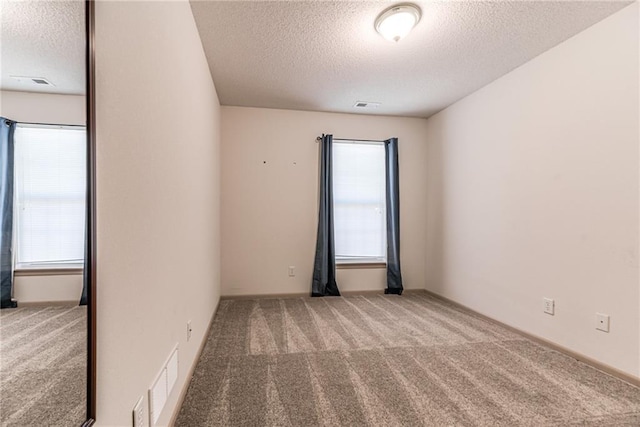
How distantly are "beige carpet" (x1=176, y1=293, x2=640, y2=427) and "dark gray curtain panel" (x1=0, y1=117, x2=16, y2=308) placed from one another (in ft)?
4.72

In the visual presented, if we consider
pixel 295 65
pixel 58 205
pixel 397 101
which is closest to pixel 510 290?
pixel 397 101

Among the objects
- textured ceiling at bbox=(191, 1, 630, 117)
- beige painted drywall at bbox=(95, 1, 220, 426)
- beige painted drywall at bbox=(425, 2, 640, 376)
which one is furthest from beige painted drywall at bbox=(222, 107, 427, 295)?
beige painted drywall at bbox=(95, 1, 220, 426)

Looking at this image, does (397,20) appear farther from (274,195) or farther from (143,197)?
(274,195)

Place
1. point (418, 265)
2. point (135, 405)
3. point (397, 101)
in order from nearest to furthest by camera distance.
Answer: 1. point (135, 405)
2. point (397, 101)
3. point (418, 265)

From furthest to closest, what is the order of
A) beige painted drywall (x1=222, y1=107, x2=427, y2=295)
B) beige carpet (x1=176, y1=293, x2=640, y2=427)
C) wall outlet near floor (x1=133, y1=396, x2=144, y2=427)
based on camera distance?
beige painted drywall (x1=222, y1=107, x2=427, y2=295) < beige carpet (x1=176, y1=293, x2=640, y2=427) < wall outlet near floor (x1=133, y1=396, x2=144, y2=427)

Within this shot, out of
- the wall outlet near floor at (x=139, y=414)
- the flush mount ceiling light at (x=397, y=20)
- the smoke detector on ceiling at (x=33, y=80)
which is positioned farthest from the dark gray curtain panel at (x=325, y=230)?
the smoke detector on ceiling at (x=33, y=80)

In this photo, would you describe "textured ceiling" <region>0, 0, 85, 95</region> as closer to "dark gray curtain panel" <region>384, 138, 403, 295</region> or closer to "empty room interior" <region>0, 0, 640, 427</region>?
"empty room interior" <region>0, 0, 640, 427</region>

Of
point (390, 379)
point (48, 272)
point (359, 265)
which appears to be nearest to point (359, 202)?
→ point (359, 265)

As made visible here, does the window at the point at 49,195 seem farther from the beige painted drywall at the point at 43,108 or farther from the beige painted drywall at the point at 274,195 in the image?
the beige painted drywall at the point at 274,195

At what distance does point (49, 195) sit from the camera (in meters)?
0.62

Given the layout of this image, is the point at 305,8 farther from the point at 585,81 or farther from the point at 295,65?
the point at 585,81

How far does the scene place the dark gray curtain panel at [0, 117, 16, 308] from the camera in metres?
0.50

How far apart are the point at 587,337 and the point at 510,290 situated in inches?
28.4

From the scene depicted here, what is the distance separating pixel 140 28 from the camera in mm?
1151
